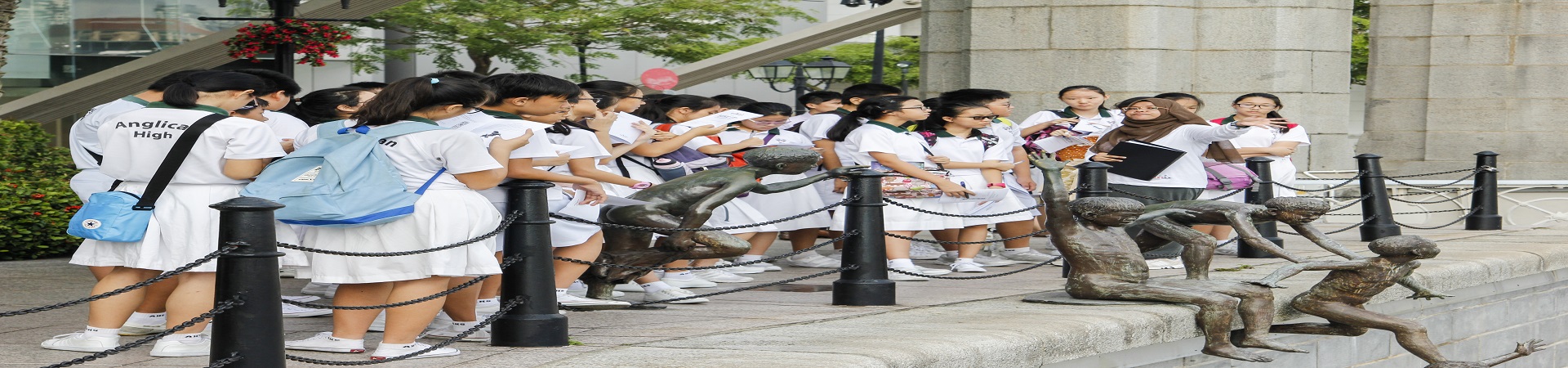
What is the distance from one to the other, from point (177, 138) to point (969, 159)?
552 cm

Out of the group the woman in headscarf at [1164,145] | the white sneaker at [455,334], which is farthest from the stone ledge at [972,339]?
the woman in headscarf at [1164,145]

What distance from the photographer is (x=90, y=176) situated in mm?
7160

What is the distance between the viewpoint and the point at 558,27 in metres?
26.3

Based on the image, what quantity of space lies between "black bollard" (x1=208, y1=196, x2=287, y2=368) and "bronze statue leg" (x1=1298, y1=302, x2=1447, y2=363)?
5204mm

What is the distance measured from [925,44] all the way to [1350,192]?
181 inches

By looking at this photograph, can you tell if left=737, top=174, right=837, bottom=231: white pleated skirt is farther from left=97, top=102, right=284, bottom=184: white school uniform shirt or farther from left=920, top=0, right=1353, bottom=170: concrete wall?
left=97, top=102, right=284, bottom=184: white school uniform shirt

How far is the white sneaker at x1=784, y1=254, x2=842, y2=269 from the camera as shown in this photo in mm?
11289

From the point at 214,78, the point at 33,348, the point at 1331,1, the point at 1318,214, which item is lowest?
the point at 33,348

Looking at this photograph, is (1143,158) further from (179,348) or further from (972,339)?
(179,348)

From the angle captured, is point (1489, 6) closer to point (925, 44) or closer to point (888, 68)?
point (925, 44)

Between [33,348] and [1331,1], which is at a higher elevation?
[1331,1]

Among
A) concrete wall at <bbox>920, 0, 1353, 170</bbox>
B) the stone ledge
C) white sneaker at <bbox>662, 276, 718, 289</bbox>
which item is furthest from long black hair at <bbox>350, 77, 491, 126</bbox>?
concrete wall at <bbox>920, 0, 1353, 170</bbox>

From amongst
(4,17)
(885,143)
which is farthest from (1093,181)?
(4,17)

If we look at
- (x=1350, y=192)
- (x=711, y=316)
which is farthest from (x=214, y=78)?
(x=1350, y=192)
